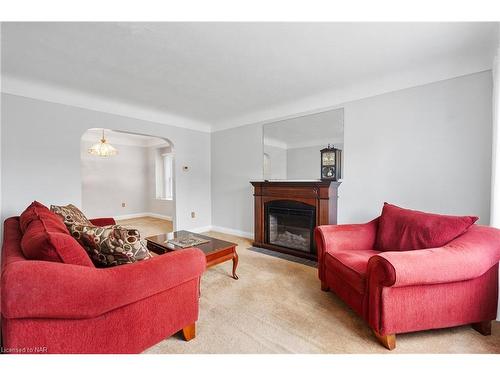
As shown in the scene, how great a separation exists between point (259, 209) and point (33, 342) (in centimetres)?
297

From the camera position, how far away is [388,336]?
1.44m

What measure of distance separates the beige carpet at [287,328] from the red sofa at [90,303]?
1.05ft

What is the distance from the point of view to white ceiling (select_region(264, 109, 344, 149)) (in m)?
3.19

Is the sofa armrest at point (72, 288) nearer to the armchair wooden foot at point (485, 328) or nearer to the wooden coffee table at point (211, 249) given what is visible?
the wooden coffee table at point (211, 249)

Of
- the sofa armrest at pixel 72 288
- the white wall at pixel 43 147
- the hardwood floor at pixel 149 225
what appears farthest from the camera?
the hardwood floor at pixel 149 225

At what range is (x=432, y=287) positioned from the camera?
4.72ft

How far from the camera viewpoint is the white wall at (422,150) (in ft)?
7.50

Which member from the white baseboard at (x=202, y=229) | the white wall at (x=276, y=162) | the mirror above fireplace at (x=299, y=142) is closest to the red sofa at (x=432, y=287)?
the mirror above fireplace at (x=299, y=142)

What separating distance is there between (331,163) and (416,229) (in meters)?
1.43

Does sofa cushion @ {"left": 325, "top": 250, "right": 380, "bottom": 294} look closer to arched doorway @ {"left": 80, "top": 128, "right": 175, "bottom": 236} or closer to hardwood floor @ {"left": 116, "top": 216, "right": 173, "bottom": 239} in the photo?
hardwood floor @ {"left": 116, "top": 216, "right": 173, "bottom": 239}

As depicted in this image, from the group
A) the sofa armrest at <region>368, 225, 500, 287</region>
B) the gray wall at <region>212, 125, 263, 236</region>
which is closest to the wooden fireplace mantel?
the gray wall at <region>212, 125, 263, 236</region>

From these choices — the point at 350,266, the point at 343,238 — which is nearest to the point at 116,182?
the point at 343,238

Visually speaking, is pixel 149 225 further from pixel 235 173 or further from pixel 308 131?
pixel 308 131

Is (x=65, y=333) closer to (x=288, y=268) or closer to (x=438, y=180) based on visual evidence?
(x=288, y=268)
